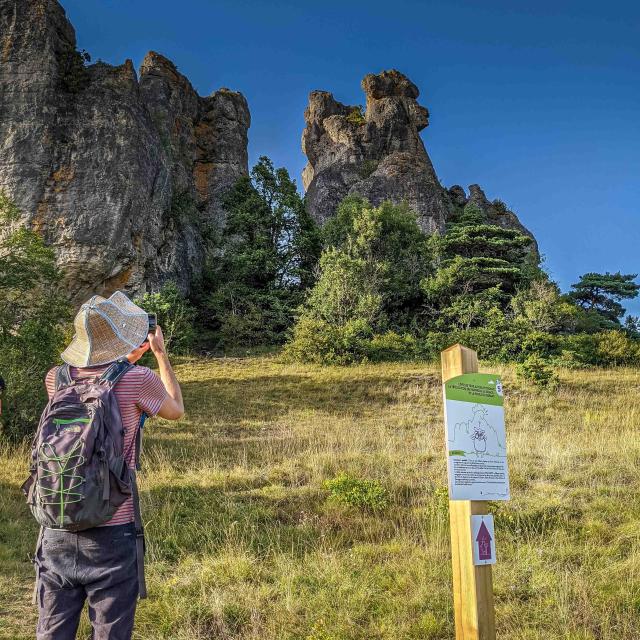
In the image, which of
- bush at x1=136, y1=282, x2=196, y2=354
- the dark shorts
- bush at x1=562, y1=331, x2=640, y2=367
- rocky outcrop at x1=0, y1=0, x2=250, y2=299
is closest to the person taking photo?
the dark shorts

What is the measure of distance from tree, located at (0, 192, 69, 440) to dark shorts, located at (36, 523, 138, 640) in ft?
30.9

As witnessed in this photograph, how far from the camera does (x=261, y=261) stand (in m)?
32.4

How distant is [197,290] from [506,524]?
28.6m

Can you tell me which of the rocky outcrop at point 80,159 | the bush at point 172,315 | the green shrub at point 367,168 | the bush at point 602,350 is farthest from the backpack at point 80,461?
the green shrub at point 367,168

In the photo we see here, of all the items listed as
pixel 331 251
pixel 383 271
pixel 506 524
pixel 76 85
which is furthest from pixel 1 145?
pixel 506 524

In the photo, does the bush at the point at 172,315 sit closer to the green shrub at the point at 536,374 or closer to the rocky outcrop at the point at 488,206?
the green shrub at the point at 536,374

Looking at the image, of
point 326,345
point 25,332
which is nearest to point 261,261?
point 326,345

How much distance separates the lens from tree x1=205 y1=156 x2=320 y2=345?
30.3m

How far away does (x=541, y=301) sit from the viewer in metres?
27.1

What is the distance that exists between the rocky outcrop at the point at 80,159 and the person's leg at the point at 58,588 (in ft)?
73.6

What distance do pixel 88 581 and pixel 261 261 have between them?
1197 inches

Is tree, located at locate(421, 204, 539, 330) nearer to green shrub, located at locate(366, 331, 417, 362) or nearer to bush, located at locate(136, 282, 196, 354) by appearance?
green shrub, located at locate(366, 331, 417, 362)

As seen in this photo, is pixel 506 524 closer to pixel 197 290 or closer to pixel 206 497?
pixel 206 497

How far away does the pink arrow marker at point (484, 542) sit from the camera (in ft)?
9.68
